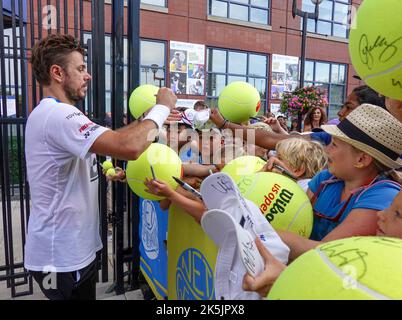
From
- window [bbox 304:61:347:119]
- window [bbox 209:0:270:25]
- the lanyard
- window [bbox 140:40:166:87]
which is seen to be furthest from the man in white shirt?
window [bbox 304:61:347:119]

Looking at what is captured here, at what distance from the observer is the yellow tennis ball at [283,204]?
163cm

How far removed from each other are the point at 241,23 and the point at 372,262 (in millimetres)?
16861

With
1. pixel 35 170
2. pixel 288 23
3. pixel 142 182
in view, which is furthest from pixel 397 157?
pixel 288 23

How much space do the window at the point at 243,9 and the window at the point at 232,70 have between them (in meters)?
1.67

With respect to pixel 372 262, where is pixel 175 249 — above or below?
below

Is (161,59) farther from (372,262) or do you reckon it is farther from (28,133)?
(372,262)

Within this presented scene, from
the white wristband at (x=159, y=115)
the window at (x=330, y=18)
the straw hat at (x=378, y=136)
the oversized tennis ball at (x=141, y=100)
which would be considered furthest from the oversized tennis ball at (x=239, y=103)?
the window at (x=330, y=18)

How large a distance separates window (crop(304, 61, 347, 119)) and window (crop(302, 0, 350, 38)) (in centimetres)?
175

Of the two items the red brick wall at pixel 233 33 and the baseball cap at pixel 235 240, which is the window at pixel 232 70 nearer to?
the red brick wall at pixel 233 33

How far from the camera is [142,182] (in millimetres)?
2275

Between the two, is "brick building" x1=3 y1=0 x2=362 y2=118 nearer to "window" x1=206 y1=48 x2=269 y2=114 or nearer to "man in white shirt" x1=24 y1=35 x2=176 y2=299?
"window" x1=206 y1=48 x2=269 y2=114

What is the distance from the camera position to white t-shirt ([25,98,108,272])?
1.86 m

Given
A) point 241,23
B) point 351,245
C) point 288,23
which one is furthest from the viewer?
point 288,23

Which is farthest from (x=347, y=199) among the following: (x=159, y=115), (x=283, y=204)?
(x=159, y=115)
